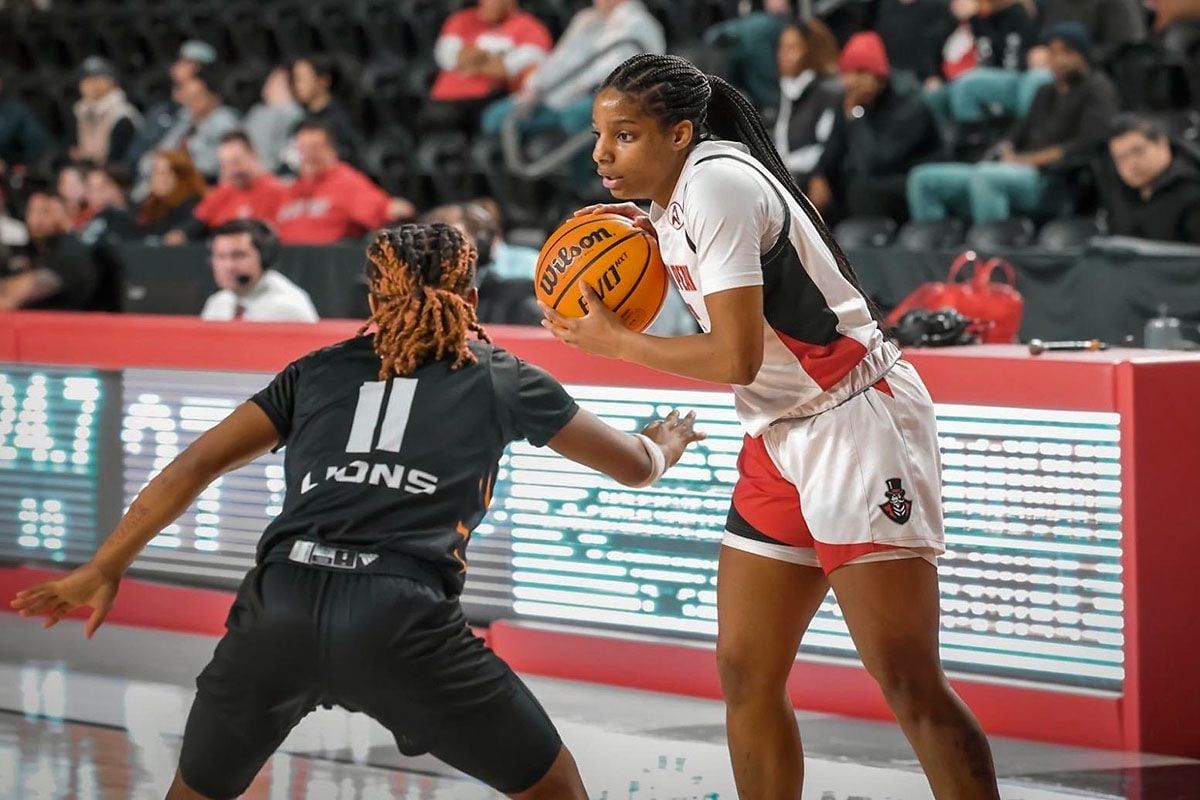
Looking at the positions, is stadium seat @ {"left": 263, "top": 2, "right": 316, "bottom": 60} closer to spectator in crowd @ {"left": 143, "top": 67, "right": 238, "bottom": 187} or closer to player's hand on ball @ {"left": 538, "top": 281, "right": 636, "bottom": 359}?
spectator in crowd @ {"left": 143, "top": 67, "right": 238, "bottom": 187}

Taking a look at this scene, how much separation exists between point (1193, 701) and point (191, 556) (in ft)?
12.1

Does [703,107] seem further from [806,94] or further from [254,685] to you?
[806,94]

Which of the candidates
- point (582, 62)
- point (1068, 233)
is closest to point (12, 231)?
point (582, 62)

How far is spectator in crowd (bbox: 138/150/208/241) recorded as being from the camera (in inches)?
507

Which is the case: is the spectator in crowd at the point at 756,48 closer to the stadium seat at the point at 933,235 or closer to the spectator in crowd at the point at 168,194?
the stadium seat at the point at 933,235

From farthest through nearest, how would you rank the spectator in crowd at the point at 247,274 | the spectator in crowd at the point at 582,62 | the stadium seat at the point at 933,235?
the spectator in crowd at the point at 582,62, the stadium seat at the point at 933,235, the spectator in crowd at the point at 247,274

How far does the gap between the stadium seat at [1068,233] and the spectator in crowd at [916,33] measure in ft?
6.26

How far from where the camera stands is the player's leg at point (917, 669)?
334cm

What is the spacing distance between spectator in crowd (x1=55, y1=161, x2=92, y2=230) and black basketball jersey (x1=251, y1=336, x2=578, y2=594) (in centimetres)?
1079

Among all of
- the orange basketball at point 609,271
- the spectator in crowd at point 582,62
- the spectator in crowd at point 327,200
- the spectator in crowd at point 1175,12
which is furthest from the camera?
the spectator in crowd at point 327,200

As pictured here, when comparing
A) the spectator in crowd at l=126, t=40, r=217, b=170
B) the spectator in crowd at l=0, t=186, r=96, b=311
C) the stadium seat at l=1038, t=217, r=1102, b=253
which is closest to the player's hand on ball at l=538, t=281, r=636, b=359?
the stadium seat at l=1038, t=217, r=1102, b=253

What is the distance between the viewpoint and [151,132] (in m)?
14.5

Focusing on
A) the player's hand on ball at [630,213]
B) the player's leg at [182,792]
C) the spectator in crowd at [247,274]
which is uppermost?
the spectator in crowd at [247,274]

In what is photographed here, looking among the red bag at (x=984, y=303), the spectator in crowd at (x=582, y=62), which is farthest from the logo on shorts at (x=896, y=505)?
the spectator in crowd at (x=582, y=62)
